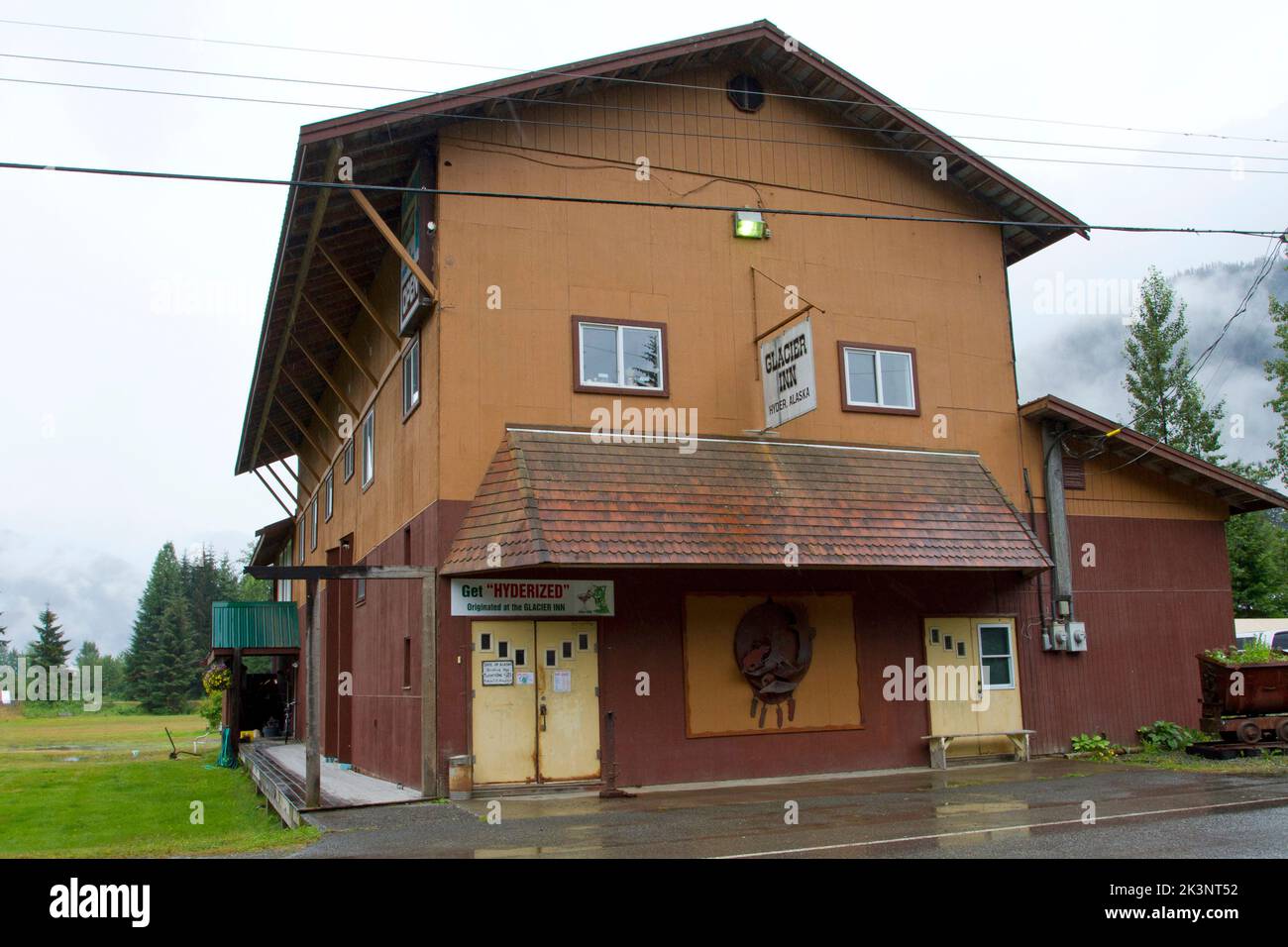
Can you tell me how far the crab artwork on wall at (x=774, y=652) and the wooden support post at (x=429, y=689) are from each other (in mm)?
4338

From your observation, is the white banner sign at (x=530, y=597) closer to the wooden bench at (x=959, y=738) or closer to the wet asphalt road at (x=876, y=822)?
the wet asphalt road at (x=876, y=822)

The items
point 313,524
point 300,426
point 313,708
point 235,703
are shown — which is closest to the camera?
point 313,708

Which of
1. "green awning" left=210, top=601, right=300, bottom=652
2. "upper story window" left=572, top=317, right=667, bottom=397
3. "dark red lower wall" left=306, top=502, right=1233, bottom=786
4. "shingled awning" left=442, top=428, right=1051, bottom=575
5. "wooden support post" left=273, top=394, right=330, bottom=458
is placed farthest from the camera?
"green awning" left=210, top=601, right=300, bottom=652

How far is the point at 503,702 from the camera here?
1480 centimetres

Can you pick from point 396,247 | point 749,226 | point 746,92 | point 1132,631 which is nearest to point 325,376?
point 396,247

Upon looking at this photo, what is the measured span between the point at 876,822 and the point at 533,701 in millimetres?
5091

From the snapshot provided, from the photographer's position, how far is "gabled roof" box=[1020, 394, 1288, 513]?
61.5 feet

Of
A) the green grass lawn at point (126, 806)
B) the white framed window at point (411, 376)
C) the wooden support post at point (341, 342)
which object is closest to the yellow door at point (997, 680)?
the white framed window at point (411, 376)

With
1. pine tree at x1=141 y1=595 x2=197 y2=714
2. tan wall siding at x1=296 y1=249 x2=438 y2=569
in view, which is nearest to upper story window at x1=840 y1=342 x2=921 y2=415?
tan wall siding at x1=296 y1=249 x2=438 y2=569

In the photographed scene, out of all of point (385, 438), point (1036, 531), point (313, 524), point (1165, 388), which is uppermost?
point (1165, 388)

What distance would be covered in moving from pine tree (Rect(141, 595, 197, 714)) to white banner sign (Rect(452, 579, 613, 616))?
80.2 meters

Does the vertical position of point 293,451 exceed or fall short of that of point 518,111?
it falls short

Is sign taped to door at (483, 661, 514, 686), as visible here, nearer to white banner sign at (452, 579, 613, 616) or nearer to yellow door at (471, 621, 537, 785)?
yellow door at (471, 621, 537, 785)

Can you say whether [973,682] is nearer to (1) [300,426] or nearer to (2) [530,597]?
(2) [530,597]
